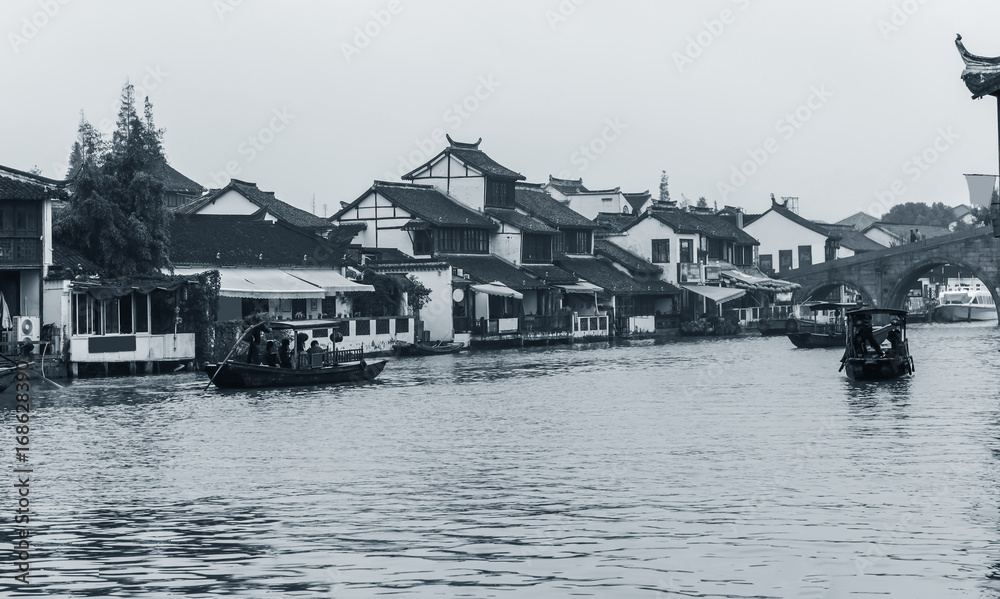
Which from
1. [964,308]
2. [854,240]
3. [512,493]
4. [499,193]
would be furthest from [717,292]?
[512,493]

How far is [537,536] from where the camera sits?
47.2 feet

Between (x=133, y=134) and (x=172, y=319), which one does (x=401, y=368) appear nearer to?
(x=172, y=319)

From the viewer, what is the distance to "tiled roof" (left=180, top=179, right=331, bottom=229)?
190 feet

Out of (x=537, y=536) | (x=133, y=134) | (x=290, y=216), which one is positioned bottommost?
(x=537, y=536)

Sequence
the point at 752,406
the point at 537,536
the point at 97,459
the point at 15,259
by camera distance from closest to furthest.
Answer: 1. the point at 537,536
2. the point at 97,459
3. the point at 752,406
4. the point at 15,259

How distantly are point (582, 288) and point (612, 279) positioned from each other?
16.1 feet

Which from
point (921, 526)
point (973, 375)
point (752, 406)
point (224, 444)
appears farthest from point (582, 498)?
point (973, 375)

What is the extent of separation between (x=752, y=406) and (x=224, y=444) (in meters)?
12.1

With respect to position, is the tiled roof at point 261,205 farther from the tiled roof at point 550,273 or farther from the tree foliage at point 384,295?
the tiled roof at point 550,273

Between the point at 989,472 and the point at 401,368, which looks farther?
the point at 401,368

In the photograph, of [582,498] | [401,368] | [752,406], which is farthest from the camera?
[401,368]

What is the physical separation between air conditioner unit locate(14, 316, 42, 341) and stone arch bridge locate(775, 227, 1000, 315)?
54.5 metres

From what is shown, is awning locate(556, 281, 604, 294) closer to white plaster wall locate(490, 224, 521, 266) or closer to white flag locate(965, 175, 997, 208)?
white plaster wall locate(490, 224, 521, 266)

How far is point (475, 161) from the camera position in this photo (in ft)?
212
